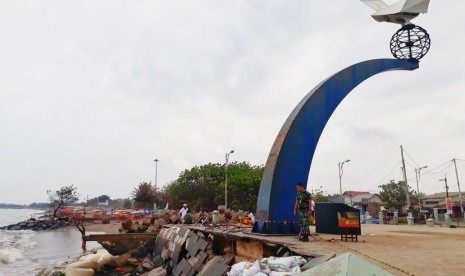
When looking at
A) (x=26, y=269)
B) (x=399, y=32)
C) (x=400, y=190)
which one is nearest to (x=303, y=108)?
A: (x=399, y=32)

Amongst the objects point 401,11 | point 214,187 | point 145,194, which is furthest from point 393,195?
point 401,11

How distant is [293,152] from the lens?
11.3 m

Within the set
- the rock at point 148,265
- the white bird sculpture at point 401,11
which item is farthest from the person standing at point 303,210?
the white bird sculpture at point 401,11

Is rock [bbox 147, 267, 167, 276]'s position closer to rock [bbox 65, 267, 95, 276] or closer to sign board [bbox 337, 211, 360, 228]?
rock [bbox 65, 267, 95, 276]

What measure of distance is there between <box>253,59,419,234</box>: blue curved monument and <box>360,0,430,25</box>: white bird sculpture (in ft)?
10.7

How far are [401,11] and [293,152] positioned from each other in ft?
23.6

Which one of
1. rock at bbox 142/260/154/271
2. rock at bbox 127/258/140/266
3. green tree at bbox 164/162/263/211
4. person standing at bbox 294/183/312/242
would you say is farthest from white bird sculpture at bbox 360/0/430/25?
green tree at bbox 164/162/263/211

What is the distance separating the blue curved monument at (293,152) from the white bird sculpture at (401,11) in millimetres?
3256

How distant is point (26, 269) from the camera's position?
70.1 ft

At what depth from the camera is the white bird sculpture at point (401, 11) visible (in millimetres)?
13781

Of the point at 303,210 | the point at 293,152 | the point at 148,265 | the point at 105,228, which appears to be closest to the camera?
the point at 303,210

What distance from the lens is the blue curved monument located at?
35.6 feet

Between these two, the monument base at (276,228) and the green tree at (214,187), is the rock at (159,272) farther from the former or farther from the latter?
the green tree at (214,187)

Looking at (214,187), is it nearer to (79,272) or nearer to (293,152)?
(79,272)
